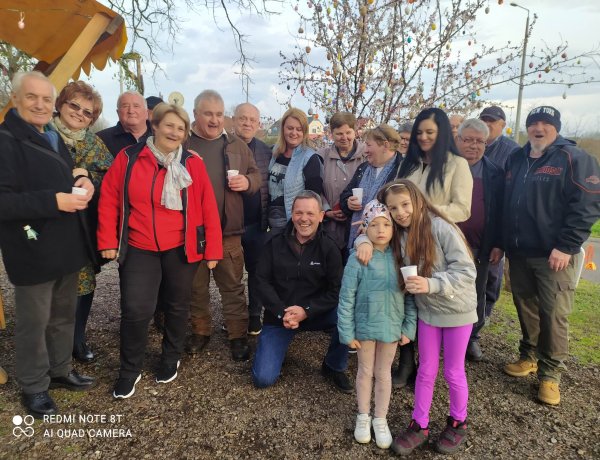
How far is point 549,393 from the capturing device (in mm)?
3076

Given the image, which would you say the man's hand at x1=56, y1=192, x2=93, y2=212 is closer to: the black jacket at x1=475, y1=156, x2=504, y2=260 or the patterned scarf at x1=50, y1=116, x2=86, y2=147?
the patterned scarf at x1=50, y1=116, x2=86, y2=147

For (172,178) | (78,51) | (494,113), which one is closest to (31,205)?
Result: (172,178)

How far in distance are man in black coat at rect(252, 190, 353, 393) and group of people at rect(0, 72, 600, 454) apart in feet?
0.05

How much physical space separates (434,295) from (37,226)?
8.84 feet

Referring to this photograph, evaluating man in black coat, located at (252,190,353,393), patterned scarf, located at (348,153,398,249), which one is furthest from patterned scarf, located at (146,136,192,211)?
patterned scarf, located at (348,153,398,249)

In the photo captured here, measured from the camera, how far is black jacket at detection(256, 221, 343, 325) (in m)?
3.24

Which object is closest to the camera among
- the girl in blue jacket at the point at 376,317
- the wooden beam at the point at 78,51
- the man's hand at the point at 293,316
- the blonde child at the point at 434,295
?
the blonde child at the point at 434,295

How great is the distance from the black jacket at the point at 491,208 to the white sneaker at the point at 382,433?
1.76 meters

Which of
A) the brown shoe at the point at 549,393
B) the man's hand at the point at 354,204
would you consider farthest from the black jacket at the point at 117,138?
the brown shoe at the point at 549,393

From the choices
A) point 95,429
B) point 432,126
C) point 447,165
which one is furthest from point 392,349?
point 95,429

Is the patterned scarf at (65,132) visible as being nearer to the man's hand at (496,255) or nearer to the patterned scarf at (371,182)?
the patterned scarf at (371,182)

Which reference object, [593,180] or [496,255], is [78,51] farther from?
[593,180]

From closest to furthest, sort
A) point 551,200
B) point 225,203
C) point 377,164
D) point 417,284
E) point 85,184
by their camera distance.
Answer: point 417,284 < point 85,184 < point 551,200 < point 377,164 < point 225,203

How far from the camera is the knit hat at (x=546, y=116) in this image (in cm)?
307
